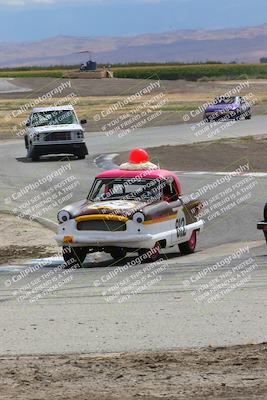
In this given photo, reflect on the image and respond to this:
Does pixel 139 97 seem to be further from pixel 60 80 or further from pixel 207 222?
pixel 207 222

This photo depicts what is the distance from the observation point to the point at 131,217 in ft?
48.6

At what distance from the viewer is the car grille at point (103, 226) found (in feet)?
48.4

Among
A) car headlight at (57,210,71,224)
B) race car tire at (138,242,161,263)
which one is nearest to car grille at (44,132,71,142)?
car headlight at (57,210,71,224)

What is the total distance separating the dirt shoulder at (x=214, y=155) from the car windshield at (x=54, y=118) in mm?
2077

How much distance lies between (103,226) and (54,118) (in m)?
20.8

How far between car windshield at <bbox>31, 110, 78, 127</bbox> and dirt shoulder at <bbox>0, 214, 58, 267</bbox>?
45.6 ft

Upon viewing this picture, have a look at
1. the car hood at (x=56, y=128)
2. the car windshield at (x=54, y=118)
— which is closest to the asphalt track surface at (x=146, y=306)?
the car hood at (x=56, y=128)

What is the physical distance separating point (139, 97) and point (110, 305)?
6407cm

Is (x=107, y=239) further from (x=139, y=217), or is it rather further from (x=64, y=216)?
(x=64, y=216)

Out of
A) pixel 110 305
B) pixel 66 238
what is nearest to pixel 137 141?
pixel 66 238

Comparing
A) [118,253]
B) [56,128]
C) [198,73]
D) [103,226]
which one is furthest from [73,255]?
[198,73]

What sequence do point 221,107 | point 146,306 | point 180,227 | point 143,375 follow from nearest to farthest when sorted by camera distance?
point 143,375, point 146,306, point 180,227, point 221,107

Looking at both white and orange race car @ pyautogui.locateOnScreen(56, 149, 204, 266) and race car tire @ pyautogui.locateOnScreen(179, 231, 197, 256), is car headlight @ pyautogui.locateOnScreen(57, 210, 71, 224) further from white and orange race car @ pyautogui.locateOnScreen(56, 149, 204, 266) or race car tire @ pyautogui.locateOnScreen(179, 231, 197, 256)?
race car tire @ pyautogui.locateOnScreen(179, 231, 197, 256)

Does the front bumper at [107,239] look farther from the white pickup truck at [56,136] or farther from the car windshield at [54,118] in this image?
the car windshield at [54,118]
